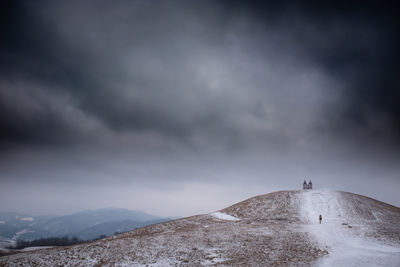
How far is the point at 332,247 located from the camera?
87.2 feet

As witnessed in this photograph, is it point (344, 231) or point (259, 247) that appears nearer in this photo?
point (259, 247)

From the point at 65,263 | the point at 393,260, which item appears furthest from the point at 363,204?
the point at 65,263

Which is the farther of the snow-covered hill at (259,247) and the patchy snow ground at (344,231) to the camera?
the snow-covered hill at (259,247)

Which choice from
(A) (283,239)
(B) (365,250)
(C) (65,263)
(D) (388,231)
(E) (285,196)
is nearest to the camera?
(C) (65,263)

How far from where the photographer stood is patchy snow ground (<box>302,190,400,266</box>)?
857 inches

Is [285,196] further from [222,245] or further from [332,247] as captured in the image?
[222,245]

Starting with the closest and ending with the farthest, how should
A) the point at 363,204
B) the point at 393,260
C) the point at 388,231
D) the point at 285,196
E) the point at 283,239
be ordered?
1. the point at 393,260
2. the point at 283,239
3. the point at 388,231
4. the point at 363,204
5. the point at 285,196

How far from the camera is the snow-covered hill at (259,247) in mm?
22422

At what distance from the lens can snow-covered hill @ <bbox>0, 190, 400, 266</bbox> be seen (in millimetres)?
22422

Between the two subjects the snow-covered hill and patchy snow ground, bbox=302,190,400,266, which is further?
the snow-covered hill

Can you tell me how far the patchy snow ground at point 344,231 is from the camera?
71.4 ft

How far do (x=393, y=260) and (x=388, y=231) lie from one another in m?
18.4

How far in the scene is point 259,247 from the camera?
26562 mm

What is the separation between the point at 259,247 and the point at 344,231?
18436 mm
